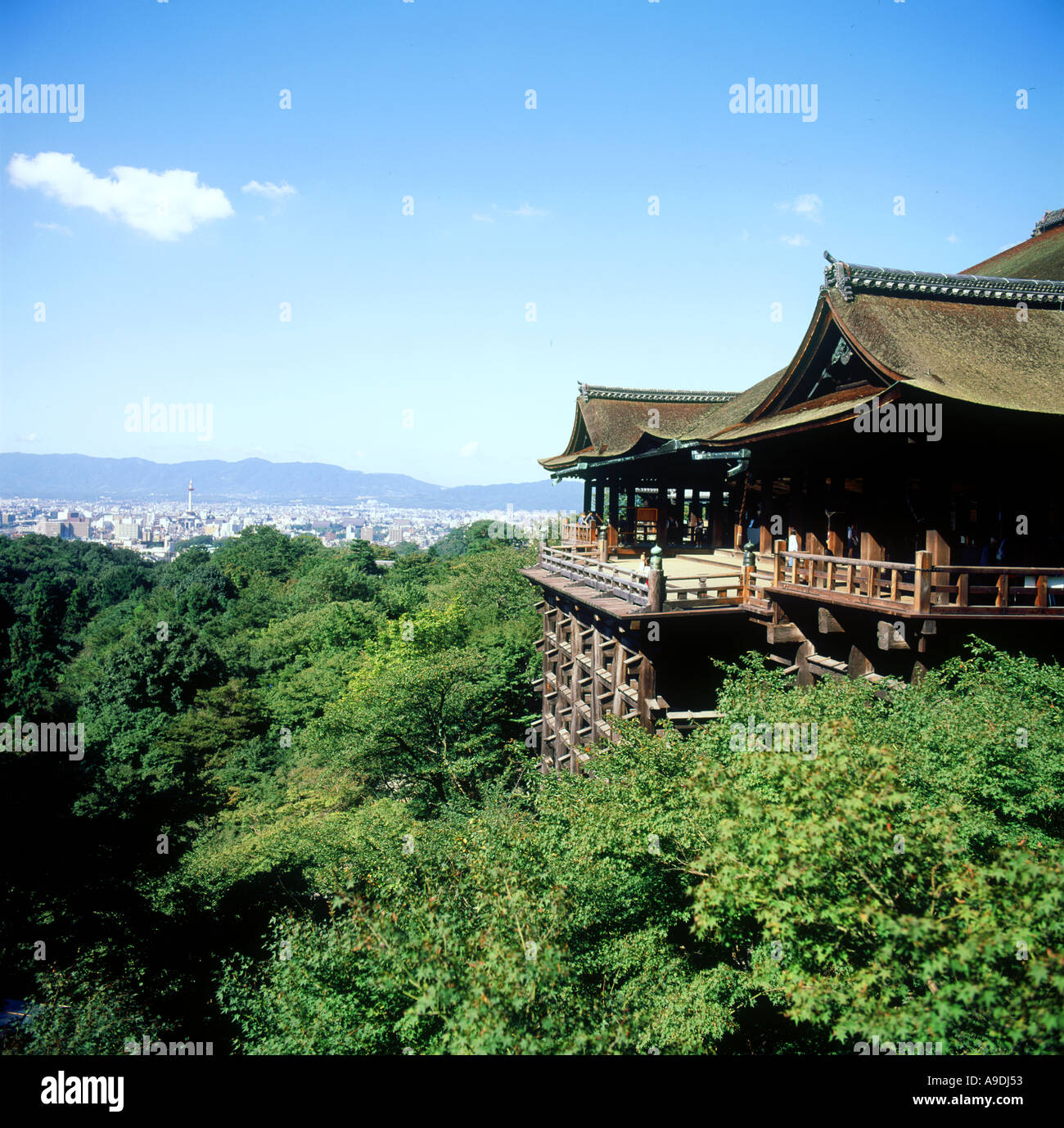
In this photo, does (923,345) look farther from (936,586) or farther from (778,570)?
(778,570)

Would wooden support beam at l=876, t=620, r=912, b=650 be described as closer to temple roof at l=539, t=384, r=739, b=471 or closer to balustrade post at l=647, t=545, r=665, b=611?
balustrade post at l=647, t=545, r=665, b=611

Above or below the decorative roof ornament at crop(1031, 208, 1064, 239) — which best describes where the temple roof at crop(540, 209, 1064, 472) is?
below

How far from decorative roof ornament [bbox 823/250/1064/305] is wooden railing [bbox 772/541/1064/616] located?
14.2 feet

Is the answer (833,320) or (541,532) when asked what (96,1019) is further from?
(541,532)

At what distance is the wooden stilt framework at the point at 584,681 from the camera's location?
13.8m

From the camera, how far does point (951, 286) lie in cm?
1088

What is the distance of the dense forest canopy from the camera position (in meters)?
4.98

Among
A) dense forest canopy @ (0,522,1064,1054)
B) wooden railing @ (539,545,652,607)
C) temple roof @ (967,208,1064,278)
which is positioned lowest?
dense forest canopy @ (0,522,1064,1054)

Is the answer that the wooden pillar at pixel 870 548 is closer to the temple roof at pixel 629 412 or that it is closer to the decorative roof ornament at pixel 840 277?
the decorative roof ornament at pixel 840 277

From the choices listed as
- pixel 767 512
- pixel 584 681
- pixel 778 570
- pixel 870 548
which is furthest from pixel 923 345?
pixel 584 681

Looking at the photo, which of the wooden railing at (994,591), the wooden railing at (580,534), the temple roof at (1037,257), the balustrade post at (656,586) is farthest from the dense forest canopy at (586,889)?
the temple roof at (1037,257)

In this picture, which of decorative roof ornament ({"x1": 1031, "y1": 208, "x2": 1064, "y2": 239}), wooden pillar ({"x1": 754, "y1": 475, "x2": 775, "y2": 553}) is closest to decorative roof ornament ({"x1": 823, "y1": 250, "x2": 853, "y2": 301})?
wooden pillar ({"x1": 754, "y1": 475, "x2": 775, "y2": 553})

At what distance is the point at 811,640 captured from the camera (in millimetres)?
11711

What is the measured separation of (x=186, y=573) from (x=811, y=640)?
229ft
